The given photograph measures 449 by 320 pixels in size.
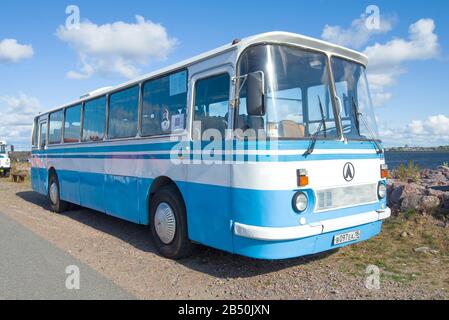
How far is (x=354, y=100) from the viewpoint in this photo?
5.95 metres

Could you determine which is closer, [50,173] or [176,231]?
[176,231]

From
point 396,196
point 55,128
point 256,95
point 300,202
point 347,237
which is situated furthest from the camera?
point 55,128

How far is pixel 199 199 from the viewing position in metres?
5.66

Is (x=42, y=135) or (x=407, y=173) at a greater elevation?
(x=42, y=135)

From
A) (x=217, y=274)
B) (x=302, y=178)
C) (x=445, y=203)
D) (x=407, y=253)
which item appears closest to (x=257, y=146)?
(x=302, y=178)

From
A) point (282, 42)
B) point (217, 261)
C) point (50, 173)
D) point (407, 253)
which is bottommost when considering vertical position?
point (217, 261)

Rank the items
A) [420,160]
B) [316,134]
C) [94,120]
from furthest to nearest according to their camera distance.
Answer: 1. [420,160]
2. [94,120]
3. [316,134]

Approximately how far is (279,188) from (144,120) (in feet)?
10.9

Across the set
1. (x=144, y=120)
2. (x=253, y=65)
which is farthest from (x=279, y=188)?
(x=144, y=120)

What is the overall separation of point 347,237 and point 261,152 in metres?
1.76

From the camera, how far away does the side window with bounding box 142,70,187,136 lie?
20.3 ft

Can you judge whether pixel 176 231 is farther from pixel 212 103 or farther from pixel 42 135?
pixel 42 135

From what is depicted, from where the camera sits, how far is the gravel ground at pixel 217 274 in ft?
16.0

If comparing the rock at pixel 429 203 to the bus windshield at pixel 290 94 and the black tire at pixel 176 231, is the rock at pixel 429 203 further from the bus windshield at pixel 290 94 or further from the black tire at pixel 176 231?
the black tire at pixel 176 231
